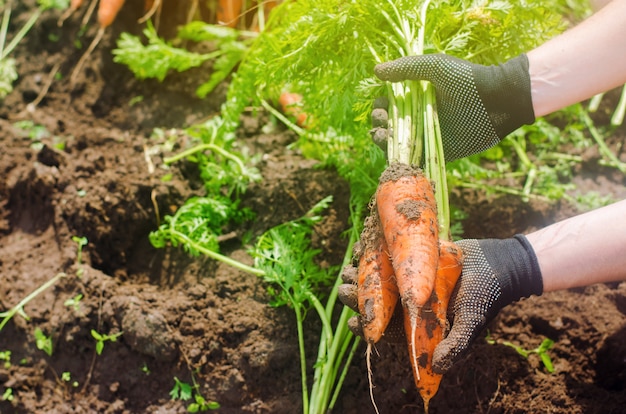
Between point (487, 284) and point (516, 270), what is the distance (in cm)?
11

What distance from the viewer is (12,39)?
3.35 metres

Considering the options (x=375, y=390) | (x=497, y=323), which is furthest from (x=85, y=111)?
(x=497, y=323)

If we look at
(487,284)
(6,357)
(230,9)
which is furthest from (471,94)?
(6,357)

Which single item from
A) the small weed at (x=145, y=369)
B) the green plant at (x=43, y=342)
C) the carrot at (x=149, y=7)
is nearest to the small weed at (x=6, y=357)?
the green plant at (x=43, y=342)

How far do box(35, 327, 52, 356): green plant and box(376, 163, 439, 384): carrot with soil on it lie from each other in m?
1.48

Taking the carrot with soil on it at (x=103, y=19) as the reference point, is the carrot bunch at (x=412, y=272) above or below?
below

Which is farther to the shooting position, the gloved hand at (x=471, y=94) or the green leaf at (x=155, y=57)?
the green leaf at (x=155, y=57)

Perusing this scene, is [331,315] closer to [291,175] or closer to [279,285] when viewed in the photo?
[279,285]

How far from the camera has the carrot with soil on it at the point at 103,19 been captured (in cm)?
307

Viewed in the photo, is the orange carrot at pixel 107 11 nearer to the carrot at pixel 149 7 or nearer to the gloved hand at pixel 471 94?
the carrot at pixel 149 7

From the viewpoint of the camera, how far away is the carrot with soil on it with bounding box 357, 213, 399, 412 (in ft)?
5.40

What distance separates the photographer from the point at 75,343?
2215 millimetres

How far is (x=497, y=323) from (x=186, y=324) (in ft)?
4.01

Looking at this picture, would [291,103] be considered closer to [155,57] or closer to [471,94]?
[155,57]
